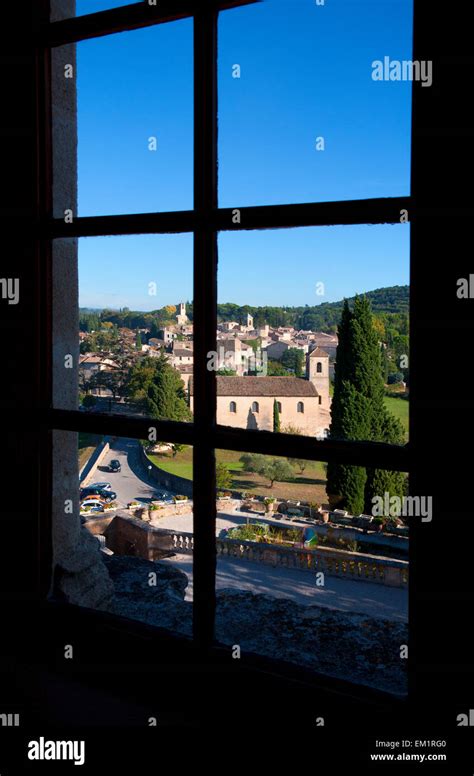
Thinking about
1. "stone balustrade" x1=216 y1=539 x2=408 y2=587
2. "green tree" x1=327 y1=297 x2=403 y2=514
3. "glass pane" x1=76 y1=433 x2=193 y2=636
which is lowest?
"stone balustrade" x1=216 y1=539 x2=408 y2=587

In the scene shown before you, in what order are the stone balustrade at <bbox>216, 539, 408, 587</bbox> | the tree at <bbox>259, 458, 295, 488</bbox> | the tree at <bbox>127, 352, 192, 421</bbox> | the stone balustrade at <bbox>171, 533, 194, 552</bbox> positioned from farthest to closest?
the stone balustrade at <bbox>216, 539, 408, 587</bbox> < the tree at <bbox>259, 458, 295, 488</bbox> < the stone balustrade at <bbox>171, 533, 194, 552</bbox> < the tree at <bbox>127, 352, 192, 421</bbox>

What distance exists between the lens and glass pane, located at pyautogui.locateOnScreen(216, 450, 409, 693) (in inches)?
62.6

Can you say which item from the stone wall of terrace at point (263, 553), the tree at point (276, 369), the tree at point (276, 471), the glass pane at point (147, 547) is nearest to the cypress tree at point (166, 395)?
the glass pane at point (147, 547)

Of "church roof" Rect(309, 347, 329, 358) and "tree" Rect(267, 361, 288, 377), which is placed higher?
"church roof" Rect(309, 347, 329, 358)

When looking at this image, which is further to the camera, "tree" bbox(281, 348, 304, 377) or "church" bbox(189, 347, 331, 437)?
"tree" bbox(281, 348, 304, 377)

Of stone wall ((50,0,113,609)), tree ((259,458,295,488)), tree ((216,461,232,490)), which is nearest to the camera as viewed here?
stone wall ((50,0,113,609))

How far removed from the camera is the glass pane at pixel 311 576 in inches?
62.6

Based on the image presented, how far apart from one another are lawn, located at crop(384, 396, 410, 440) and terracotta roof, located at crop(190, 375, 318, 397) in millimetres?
315

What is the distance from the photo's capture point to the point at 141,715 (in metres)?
1.55

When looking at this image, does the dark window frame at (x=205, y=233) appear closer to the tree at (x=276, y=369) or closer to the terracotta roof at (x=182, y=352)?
the terracotta roof at (x=182, y=352)

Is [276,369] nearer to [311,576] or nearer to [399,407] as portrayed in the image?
[399,407]


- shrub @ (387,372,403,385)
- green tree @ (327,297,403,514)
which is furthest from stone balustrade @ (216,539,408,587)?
shrub @ (387,372,403,385)

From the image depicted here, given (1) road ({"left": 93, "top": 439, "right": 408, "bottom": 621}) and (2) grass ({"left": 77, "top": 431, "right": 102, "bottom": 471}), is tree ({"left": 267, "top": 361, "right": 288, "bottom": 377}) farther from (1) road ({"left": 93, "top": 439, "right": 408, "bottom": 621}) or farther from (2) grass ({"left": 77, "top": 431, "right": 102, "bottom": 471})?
(1) road ({"left": 93, "top": 439, "right": 408, "bottom": 621})

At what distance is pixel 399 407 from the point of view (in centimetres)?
149
